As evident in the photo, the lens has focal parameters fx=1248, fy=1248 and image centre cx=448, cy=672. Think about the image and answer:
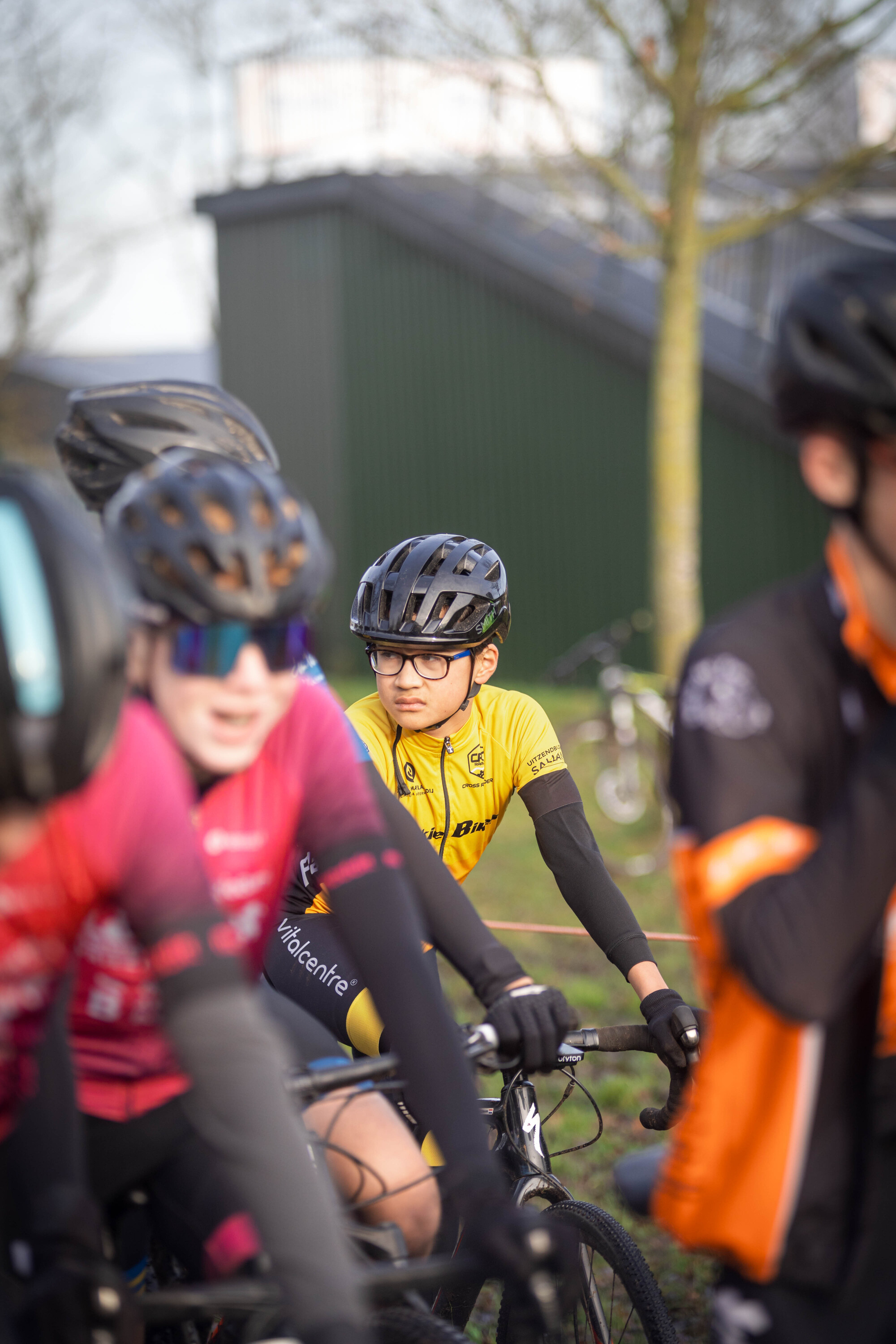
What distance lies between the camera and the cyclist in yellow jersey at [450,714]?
11.9 feet

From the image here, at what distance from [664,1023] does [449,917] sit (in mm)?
627

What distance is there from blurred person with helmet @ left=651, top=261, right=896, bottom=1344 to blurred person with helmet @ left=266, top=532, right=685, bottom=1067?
1533 mm

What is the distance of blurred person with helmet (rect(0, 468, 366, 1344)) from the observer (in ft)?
5.54

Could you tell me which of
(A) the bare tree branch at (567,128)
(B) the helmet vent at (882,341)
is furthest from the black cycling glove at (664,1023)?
(A) the bare tree branch at (567,128)

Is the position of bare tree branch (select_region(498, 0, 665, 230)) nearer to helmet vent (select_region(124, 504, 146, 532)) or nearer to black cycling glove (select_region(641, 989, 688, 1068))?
black cycling glove (select_region(641, 989, 688, 1068))

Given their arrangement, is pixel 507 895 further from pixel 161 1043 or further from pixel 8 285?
pixel 8 285

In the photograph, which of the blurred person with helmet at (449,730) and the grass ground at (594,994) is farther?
the grass ground at (594,994)

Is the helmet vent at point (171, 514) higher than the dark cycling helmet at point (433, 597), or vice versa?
the helmet vent at point (171, 514)

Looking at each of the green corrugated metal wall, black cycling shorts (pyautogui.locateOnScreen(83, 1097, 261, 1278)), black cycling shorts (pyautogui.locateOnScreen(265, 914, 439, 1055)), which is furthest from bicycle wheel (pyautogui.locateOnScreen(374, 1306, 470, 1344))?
the green corrugated metal wall

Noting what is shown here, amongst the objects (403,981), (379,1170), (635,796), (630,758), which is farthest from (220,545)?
(635,796)

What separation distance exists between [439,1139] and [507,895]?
22.7 feet

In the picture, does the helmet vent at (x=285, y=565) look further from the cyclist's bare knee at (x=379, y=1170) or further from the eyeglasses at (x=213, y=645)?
the cyclist's bare knee at (x=379, y=1170)

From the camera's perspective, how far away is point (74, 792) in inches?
68.3

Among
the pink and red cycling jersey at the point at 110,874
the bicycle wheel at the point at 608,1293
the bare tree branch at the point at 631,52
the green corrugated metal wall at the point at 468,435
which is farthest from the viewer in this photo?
the green corrugated metal wall at the point at 468,435
